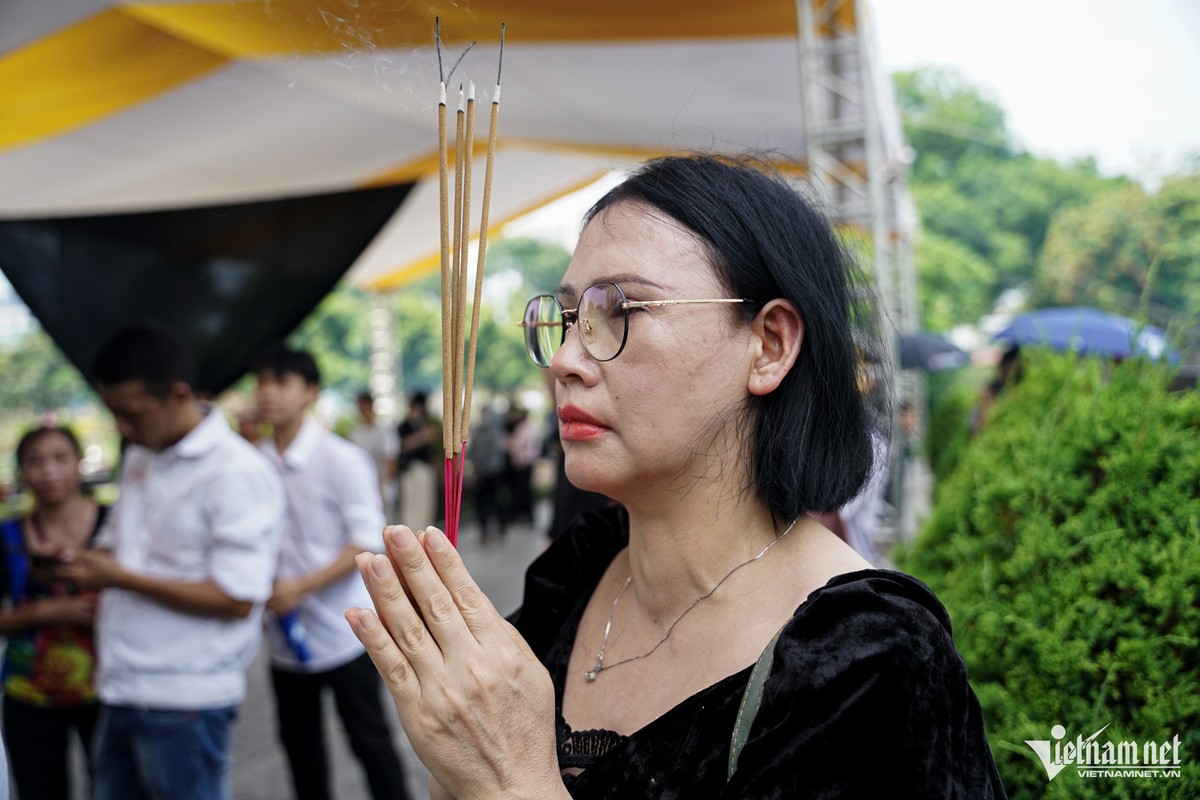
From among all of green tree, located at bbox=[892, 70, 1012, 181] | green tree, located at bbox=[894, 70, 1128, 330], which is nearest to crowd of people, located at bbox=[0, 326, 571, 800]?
green tree, located at bbox=[894, 70, 1128, 330]

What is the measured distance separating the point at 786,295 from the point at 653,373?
0.23 metres

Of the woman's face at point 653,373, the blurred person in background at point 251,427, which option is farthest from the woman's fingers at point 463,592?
the blurred person in background at point 251,427

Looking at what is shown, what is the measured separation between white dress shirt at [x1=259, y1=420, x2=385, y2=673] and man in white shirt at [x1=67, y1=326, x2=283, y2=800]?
1.69ft

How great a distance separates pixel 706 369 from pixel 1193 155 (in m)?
6.90

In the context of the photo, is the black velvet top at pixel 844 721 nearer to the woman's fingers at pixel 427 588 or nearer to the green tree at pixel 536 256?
the woman's fingers at pixel 427 588

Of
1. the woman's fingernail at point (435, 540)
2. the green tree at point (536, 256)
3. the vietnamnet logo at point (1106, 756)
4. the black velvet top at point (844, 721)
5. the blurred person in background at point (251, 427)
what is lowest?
the vietnamnet logo at point (1106, 756)

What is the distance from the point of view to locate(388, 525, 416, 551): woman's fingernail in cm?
112

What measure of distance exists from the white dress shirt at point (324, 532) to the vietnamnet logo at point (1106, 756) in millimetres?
2685

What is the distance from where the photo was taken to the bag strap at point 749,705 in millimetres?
1165

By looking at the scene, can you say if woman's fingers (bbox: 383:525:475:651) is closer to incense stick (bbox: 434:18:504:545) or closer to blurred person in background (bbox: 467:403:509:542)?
incense stick (bbox: 434:18:504:545)

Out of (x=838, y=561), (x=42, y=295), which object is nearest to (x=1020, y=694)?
(x=838, y=561)

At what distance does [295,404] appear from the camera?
4.19 metres

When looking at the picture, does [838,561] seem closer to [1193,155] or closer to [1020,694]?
[1020,694]

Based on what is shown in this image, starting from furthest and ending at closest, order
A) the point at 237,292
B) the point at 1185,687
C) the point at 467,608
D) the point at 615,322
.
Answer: the point at 237,292
the point at 1185,687
the point at 615,322
the point at 467,608
